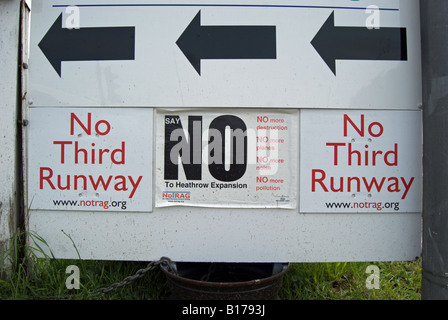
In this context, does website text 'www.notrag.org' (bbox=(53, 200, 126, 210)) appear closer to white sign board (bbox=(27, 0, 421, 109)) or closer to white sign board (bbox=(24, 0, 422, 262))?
white sign board (bbox=(24, 0, 422, 262))

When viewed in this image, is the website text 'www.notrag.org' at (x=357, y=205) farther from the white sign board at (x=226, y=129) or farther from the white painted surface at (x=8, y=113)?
the white painted surface at (x=8, y=113)

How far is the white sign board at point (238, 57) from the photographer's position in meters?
2.04

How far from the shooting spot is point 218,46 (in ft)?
6.71

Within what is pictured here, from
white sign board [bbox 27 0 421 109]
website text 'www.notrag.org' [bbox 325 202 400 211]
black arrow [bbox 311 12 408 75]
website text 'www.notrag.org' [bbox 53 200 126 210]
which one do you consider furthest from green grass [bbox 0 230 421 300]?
black arrow [bbox 311 12 408 75]

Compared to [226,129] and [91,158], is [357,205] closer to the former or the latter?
[226,129]

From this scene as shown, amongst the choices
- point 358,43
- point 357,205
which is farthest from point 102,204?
point 358,43

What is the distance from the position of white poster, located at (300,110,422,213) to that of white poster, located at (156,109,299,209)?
5.6 inches

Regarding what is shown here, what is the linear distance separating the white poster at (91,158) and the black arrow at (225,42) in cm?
59

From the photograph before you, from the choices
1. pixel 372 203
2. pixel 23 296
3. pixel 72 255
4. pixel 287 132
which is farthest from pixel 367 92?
pixel 23 296

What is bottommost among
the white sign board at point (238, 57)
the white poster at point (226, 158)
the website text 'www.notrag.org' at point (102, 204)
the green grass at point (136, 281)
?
the green grass at point (136, 281)

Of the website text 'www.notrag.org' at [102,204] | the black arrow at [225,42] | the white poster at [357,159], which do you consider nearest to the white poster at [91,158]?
the website text 'www.notrag.org' at [102,204]

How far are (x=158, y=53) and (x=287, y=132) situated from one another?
1151 mm

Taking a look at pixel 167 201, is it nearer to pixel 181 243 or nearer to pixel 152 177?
pixel 152 177

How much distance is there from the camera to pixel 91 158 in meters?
2.06
